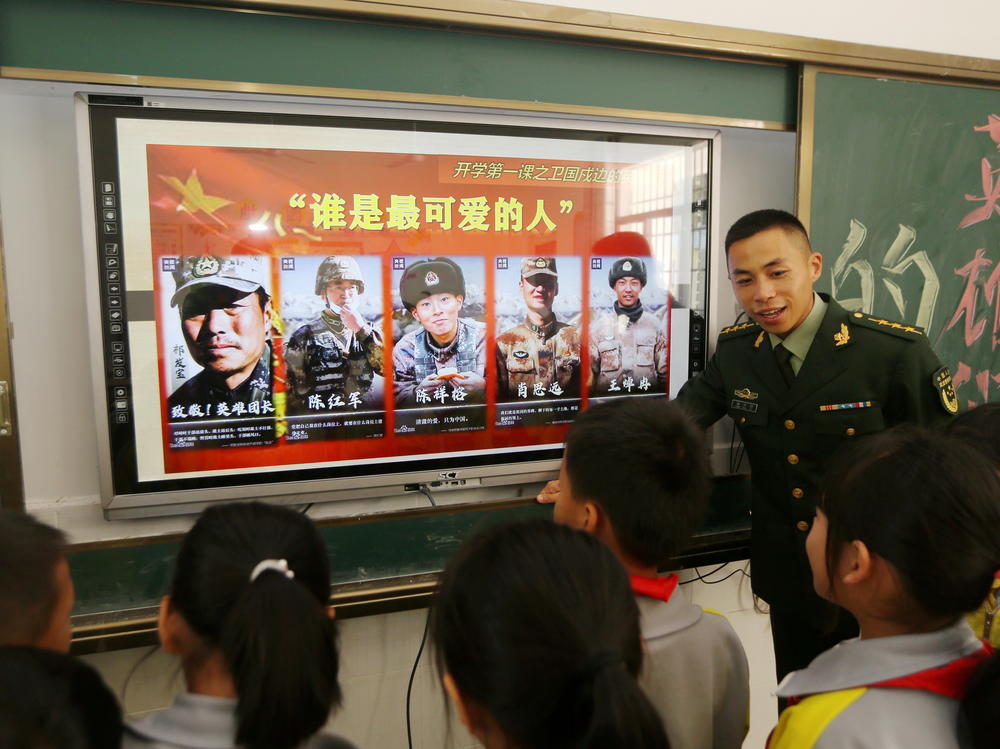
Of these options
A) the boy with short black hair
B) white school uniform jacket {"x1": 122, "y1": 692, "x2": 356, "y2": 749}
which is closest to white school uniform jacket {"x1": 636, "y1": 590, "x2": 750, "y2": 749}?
the boy with short black hair

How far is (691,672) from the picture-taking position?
0.98 metres

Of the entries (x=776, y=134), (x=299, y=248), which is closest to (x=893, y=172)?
(x=776, y=134)

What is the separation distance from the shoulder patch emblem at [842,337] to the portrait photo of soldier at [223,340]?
1435 mm

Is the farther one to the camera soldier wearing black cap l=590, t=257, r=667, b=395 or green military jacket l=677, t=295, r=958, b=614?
soldier wearing black cap l=590, t=257, r=667, b=395

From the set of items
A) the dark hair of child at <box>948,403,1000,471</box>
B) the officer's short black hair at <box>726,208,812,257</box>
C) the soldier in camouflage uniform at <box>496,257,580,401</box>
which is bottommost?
the dark hair of child at <box>948,403,1000,471</box>

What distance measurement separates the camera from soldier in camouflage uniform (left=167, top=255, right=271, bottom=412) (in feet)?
5.32

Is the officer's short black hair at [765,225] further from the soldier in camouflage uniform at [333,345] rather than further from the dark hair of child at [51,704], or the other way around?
the dark hair of child at [51,704]

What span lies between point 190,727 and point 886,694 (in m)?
0.83

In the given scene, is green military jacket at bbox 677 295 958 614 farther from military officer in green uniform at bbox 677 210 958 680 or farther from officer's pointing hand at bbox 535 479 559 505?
officer's pointing hand at bbox 535 479 559 505

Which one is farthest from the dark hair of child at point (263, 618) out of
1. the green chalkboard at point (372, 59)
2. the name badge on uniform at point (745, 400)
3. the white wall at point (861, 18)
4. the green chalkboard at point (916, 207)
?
the green chalkboard at point (916, 207)

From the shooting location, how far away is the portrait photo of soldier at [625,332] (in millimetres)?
1995

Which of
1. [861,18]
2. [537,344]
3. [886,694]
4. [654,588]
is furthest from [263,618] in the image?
[861,18]

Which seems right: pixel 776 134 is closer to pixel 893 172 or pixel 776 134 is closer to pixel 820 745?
pixel 893 172

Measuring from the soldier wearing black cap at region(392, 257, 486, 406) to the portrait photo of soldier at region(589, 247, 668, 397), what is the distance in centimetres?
36
